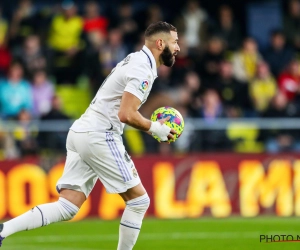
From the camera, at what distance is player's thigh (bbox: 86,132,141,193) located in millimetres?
7777

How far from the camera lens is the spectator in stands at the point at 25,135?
14.1 meters

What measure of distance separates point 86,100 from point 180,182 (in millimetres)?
2835

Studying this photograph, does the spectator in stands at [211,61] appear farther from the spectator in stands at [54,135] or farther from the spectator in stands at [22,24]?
the spectator in stands at [22,24]

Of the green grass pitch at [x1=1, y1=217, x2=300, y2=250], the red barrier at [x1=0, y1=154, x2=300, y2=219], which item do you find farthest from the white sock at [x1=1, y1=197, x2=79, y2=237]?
the red barrier at [x1=0, y1=154, x2=300, y2=219]

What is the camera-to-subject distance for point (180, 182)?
14.3 m

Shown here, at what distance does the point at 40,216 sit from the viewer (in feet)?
25.4

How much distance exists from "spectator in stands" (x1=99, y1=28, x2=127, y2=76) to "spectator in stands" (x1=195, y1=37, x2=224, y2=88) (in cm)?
153

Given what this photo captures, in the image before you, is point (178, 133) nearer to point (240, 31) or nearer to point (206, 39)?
point (206, 39)

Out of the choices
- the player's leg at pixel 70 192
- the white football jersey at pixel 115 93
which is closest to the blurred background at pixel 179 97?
the player's leg at pixel 70 192

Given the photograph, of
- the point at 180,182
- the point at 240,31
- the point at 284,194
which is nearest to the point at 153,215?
the point at 180,182

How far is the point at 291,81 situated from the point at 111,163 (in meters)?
9.13

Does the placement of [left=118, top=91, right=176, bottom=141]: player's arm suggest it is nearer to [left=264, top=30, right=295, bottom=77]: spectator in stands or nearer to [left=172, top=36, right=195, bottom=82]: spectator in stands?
[left=172, top=36, right=195, bottom=82]: spectator in stands

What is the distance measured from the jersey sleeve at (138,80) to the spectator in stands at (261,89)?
8.49 meters

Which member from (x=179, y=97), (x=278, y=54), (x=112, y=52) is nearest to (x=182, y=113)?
(x=179, y=97)
